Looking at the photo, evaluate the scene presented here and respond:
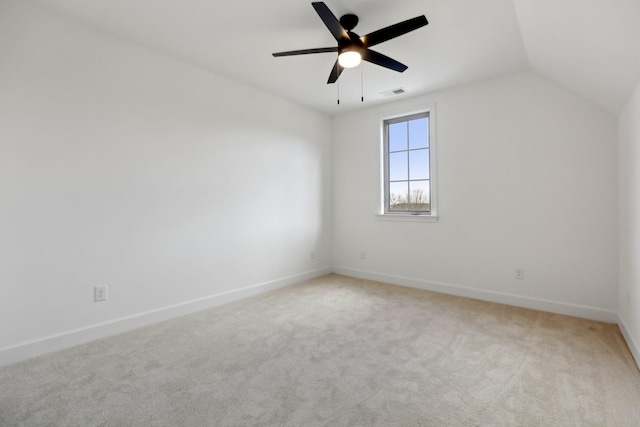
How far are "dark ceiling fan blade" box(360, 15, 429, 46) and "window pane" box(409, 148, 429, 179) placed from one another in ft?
7.01

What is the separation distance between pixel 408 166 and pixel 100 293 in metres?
3.76

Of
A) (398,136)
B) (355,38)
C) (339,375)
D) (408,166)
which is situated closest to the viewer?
(339,375)

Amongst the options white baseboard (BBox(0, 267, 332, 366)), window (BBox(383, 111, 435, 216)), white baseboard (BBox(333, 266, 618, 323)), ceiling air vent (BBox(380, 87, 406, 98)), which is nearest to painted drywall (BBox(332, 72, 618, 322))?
white baseboard (BBox(333, 266, 618, 323))

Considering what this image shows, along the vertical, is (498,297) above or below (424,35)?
below

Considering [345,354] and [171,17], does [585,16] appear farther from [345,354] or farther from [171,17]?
Result: [171,17]

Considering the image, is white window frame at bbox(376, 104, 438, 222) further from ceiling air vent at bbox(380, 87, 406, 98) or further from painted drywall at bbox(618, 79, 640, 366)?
painted drywall at bbox(618, 79, 640, 366)

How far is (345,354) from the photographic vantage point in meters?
2.25

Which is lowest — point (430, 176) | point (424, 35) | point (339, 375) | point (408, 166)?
point (339, 375)

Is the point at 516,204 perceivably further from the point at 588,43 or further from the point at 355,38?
the point at 355,38

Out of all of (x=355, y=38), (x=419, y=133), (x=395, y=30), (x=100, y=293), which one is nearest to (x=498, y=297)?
(x=419, y=133)

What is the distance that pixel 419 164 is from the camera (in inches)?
163

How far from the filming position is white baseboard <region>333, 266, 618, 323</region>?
2.88 m

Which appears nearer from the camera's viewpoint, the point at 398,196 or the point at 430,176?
the point at 430,176

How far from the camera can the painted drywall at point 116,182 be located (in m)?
2.18
